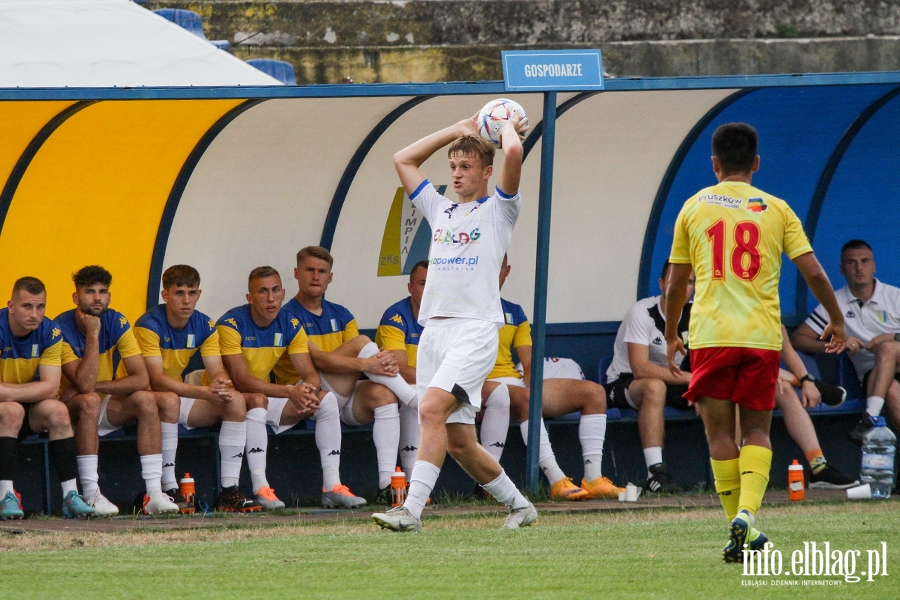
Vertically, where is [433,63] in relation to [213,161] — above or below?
above

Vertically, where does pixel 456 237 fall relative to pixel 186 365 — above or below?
above

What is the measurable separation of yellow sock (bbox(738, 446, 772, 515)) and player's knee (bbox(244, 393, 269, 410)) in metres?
3.64

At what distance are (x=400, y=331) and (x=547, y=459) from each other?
1171mm

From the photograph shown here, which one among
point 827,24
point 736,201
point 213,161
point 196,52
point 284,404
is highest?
point 827,24

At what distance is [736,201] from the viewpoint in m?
4.57

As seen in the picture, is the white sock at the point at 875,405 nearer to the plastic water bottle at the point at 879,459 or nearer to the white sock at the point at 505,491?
the plastic water bottle at the point at 879,459

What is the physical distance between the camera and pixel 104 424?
24.3ft

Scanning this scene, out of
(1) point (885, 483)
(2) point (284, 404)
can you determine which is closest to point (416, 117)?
(2) point (284, 404)

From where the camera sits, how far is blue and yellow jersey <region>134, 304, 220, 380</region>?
770cm

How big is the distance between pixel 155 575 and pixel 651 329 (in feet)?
15.4

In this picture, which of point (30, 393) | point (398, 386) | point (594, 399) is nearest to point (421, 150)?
point (398, 386)

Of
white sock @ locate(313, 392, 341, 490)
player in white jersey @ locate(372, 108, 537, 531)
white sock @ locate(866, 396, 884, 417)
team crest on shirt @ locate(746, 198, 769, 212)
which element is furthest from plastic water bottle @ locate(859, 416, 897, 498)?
team crest on shirt @ locate(746, 198, 769, 212)

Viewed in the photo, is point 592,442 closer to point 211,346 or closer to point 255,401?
point 255,401

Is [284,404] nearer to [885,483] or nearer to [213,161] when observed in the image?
[213,161]
